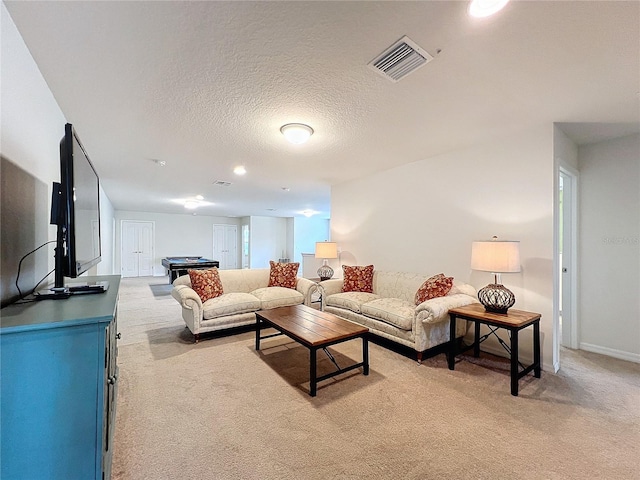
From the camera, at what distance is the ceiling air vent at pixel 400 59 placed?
1.66 metres

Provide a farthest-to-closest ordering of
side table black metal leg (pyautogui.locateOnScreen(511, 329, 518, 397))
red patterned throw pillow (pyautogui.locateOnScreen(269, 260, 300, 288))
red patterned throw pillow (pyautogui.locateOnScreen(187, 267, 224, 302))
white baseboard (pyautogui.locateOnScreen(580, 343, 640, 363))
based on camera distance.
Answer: red patterned throw pillow (pyautogui.locateOnScreen(269, 260, 300, 288))
red patterned throw pillow (pyautogui.locateOnScreen(187, 267, 224, 302))
white baseboard (pyautogui.locateOnScreen(580, 343, 640, 363))
side table black metal leg (pyautogui.locateOnScreen(511, 329, 518, 397))

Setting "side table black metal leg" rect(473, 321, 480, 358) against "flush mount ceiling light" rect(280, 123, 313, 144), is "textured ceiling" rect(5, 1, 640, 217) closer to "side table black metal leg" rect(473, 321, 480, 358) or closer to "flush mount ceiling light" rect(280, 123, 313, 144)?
"flush mount ceiling light" rect(280, 123, 313, 144)

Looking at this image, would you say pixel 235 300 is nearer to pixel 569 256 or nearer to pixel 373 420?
pixel 373 420

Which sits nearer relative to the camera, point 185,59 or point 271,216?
point 185,59

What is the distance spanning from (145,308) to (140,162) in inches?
107

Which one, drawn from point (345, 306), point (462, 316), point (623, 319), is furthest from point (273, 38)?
point (623, 319)

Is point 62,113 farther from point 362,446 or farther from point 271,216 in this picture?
point 271,216

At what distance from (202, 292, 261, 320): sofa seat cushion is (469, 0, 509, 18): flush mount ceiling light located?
355 centimetres

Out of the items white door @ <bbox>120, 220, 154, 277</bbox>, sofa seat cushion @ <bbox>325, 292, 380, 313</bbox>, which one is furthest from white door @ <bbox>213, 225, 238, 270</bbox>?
sofa seat cushion @ <bbox>325, 292, 380, 313</bbox>

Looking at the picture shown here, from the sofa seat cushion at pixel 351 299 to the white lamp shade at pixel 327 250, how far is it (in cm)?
106

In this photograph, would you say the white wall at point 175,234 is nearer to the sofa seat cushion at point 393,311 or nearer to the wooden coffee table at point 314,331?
the wooden coffee table at point 314,331

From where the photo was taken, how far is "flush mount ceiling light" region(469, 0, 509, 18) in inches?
53.4

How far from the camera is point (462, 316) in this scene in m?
2.66

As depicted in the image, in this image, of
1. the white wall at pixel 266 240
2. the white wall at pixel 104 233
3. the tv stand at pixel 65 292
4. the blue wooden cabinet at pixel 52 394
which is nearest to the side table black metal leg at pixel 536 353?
the blue wooden cabinet at pixel 52 394
